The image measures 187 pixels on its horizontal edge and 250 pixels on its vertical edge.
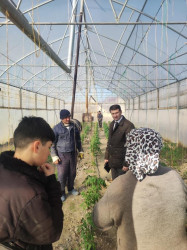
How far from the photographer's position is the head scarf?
1.25 m

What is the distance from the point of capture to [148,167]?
1252 millimetres

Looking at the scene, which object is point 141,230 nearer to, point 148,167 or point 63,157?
point 148,167

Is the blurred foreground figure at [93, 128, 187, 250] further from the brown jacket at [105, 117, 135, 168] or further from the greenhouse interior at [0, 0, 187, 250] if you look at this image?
the brown jacket at [105, 117, 135, 168]

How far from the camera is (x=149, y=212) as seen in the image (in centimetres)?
121

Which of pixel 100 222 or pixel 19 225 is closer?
pixel 19 225

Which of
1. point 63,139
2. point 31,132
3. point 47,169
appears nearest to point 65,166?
point 63,139

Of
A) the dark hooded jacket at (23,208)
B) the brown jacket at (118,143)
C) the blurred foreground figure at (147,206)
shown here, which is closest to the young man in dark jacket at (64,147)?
the brown jacket at (118,143)

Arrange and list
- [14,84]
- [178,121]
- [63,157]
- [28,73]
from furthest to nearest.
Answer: [28,73]
[14,84]
[178,121]
[63,157]

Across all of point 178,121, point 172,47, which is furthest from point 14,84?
point 178,121

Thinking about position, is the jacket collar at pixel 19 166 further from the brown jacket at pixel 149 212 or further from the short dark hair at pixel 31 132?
the brown jacket at pixel 149 212

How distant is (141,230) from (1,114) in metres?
8.63

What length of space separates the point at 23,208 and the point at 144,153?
785 millimetres

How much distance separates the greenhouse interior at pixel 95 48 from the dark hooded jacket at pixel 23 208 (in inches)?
56.7

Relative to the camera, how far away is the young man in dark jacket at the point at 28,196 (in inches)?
38.4
